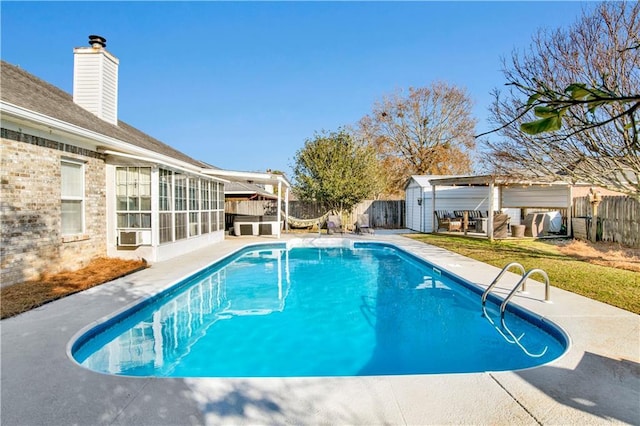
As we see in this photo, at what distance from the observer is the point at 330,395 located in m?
2.76

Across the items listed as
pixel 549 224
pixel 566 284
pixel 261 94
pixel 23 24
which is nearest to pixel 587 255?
pixel 566 284

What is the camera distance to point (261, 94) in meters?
21.0

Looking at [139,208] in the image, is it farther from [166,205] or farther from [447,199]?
[447,199]

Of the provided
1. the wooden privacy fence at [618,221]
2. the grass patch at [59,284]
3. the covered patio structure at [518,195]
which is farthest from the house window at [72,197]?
the wooden privacy fence at [618,221]

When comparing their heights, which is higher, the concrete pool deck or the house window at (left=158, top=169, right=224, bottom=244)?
the house window at (left=158, top=169, right=224, bottom=244)

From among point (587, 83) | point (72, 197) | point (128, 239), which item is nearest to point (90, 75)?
point (72, 197)

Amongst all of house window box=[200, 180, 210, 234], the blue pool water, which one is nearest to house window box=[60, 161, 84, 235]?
the blue pool water

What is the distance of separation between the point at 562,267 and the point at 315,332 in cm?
606

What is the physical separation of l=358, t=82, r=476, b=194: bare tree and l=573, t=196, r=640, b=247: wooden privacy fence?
14415 mm

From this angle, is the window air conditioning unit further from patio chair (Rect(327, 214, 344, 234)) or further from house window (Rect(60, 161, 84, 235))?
patio chair (Rect(327, 214, 344, 234))

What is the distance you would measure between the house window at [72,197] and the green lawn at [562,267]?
30.3 feet

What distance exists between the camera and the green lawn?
5.62 metres

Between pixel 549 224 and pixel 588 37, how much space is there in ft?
30.2

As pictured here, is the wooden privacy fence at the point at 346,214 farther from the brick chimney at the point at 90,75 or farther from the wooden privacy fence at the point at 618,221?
the brick chimney at the point at 90,75
